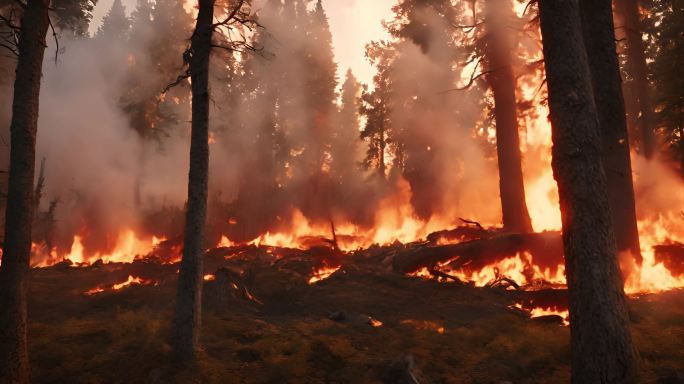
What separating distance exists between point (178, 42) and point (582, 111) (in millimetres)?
29705

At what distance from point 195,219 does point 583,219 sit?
5472mm

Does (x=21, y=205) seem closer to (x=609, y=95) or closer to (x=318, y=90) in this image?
(x=609, y=95)

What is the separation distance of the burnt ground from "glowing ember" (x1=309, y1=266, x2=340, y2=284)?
0.83 meters

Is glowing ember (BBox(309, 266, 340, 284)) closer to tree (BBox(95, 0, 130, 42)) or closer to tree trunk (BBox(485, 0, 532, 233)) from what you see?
tree trunk (BBox(485, 0, 532, 233))

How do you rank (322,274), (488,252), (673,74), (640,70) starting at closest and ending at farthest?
1. (488,252)
2. (322,274)
3. (673,74)
4. (640,70)

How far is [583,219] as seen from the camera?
5438 millimetres

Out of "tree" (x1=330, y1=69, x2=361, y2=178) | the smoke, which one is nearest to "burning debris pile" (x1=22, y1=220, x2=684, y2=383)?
the smoke

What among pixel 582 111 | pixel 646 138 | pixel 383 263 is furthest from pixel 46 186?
pixel 646 138

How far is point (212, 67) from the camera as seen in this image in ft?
108

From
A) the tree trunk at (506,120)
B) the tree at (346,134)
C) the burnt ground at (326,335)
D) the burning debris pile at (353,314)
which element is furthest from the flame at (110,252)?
the tree at (346,134)

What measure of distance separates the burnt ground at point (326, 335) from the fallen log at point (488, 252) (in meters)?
1.15

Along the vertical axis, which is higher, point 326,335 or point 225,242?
point 225,242

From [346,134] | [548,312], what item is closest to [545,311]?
[548,312]

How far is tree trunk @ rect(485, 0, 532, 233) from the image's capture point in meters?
14.5
